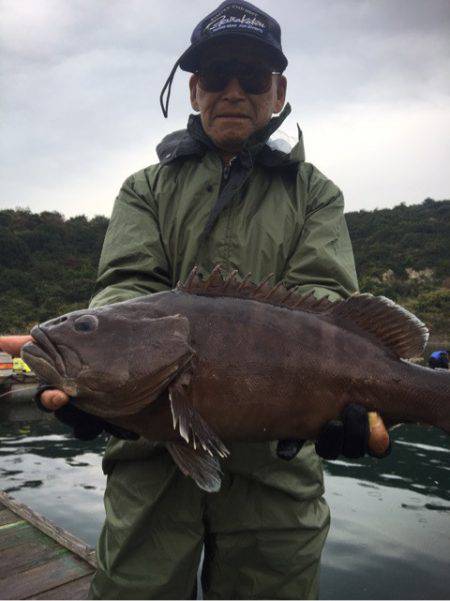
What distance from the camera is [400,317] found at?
264cm

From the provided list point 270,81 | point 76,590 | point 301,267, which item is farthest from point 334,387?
point 76,590

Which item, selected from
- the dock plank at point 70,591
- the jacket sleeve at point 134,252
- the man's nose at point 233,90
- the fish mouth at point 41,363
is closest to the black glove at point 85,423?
the fish mouth at point 41,363

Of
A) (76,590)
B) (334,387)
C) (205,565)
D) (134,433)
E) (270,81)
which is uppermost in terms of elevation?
(270,81)

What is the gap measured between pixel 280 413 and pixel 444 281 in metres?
45.0

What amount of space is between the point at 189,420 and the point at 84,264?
40.7 metres

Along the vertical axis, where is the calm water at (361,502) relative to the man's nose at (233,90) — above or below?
below

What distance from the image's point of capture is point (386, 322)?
2637 millimetres

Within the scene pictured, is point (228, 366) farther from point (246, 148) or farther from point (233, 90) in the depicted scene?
point (233, 90)

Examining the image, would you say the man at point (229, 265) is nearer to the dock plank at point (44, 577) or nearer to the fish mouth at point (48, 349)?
the fish mouth at point (48, 349)

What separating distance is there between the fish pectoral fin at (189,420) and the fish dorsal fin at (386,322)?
82 cm

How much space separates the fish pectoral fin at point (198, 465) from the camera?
2.20m

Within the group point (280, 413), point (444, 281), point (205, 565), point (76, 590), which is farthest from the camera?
point (444, 281)

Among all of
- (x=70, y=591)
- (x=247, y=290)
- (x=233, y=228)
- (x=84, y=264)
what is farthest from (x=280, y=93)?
(x=84, y=264)

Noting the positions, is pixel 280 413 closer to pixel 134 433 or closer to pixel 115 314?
pixel 134 433
